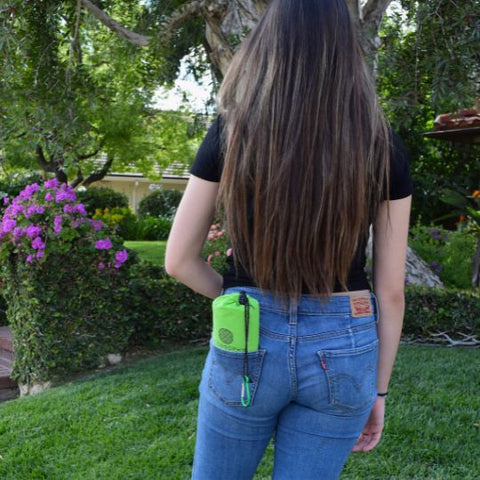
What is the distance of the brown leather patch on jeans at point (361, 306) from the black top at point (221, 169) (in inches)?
1.0

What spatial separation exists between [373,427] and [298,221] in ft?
2.16

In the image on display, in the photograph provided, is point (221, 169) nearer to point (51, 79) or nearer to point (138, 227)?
point (51, 79)

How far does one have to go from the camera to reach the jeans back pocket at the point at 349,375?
4.84ft

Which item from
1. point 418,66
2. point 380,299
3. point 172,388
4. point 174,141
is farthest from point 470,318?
point 174,141

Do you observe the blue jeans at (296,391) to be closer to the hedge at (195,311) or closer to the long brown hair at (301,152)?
the long brown hair at (301,152)

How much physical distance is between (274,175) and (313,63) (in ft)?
0.91

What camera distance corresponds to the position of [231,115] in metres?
1.50

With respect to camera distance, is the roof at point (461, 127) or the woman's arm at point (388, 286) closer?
the woman's arm at point (388, 286)

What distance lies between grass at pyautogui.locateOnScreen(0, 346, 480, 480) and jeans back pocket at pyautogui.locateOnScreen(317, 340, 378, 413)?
2012mm

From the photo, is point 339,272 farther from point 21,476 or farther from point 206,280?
point 21,476

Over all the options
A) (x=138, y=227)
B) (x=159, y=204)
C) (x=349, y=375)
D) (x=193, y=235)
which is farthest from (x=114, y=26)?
(x=159, y=204)

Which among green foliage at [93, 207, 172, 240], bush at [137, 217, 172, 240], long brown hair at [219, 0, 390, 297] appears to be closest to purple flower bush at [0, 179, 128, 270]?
long brown hair at [219, 0, 390, 297]

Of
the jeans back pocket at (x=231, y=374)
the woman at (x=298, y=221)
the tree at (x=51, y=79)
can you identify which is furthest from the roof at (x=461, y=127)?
Answer: the jeans back pocket at (x=231, y=374)

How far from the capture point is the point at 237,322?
1.49 m
